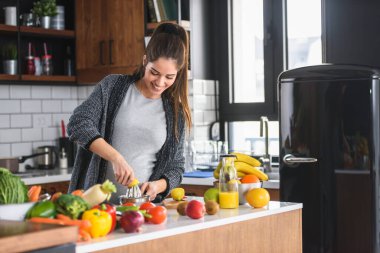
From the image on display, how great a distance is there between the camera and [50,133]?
571 cm

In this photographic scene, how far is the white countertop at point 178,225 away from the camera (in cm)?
214

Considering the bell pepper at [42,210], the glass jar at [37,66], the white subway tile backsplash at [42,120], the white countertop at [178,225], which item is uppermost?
the glass jar at [37,66]

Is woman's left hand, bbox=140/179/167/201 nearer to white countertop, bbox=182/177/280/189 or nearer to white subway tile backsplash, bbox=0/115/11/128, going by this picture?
white countertop, bbox=182/177/280/189

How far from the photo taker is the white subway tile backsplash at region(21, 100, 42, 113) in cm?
550

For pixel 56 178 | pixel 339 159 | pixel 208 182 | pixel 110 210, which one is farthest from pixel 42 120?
pixel 110 210

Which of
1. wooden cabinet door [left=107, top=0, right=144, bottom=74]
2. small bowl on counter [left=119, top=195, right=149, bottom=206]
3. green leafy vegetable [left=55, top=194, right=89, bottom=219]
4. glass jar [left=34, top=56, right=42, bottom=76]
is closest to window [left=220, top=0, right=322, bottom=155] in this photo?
wooden cabinet door [left=107, top=0, right=144, bottom=74]

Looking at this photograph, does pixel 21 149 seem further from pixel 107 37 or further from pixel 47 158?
pixel 107 37

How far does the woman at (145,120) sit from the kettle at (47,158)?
2168mm

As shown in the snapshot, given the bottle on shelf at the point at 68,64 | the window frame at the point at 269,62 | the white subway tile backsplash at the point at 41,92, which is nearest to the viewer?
the window frame at the point at 269,62

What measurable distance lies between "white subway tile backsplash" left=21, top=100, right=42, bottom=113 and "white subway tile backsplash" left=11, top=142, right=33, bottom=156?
26 cm

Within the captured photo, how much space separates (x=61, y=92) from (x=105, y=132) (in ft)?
8.56

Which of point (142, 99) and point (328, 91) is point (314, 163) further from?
point (142, 99)

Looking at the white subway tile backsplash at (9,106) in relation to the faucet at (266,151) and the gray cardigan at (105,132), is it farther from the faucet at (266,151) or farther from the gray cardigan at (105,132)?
the gray cardigan at (105,132)

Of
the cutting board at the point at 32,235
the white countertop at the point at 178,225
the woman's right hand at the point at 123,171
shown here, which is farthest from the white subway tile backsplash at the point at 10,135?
A: the cutting board at the point at 32,235
